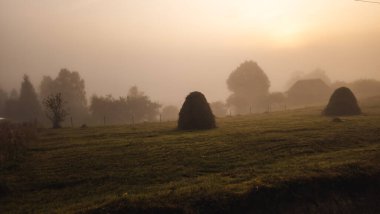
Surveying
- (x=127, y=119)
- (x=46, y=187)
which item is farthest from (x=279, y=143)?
(x=127, y=119)

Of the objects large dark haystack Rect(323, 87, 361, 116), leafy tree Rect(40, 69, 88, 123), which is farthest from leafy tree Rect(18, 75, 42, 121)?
large dark haystack Rect(323, 87, 361, 116)

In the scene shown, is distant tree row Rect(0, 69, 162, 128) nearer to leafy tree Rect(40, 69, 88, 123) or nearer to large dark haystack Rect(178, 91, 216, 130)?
leafy tree Rect(40, 69, 88, 123)

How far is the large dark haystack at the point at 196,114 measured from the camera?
3788cm

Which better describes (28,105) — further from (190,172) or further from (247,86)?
(190,172)

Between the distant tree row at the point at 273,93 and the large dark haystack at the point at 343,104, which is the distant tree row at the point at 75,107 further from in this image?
the large dark haystack at the point at 343,104

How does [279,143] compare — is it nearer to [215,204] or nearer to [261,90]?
[215,204]

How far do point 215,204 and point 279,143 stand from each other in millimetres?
12593

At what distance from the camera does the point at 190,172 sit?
64.7ft

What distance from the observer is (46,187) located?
1888 centimetres

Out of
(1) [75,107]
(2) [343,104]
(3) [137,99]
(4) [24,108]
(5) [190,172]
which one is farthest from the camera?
(1) [75,107]

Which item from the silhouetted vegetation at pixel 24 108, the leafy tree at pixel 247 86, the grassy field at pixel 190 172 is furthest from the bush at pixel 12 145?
the leafy tree at pixel 247 86

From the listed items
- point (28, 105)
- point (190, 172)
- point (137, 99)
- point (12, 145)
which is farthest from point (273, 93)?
point (190, 172)

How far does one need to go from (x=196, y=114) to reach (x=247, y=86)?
8695 cm

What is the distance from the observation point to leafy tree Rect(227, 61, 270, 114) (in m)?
119
